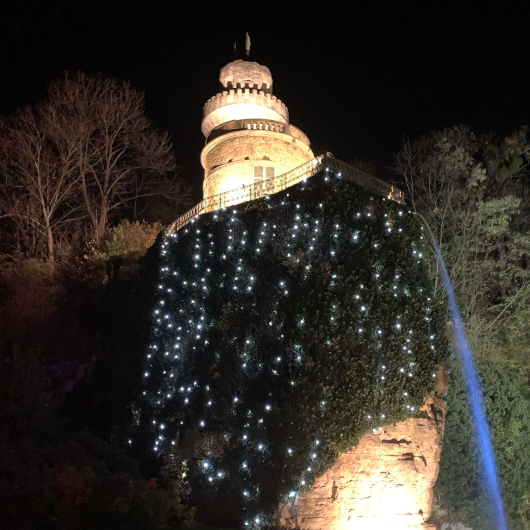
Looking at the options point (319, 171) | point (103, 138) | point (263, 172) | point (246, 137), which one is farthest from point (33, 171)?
point (319, 171)

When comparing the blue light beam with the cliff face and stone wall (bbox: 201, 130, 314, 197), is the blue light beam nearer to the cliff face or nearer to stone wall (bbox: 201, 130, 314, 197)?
the cliff face

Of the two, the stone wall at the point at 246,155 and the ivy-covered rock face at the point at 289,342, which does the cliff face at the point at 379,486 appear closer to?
the ivy-covered rock face at the point at 289,342

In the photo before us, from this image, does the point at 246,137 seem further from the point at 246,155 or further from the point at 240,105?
the point at 240,105

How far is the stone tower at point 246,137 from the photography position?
54.5ft

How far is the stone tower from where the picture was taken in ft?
54.5

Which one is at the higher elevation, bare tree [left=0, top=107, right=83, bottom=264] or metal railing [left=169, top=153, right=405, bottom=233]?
bare tree [left=0, top=107, right=83, bottom=264]

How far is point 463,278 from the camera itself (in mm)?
14609

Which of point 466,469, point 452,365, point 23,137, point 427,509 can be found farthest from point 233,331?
point 23,137

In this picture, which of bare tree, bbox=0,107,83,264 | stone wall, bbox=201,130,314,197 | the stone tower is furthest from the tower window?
bare tree, bbox=0,107,83,264

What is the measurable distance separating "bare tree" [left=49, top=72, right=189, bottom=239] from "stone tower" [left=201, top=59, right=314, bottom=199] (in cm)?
335

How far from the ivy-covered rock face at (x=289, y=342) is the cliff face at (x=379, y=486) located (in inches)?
14.2

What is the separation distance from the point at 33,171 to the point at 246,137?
28.1 feet

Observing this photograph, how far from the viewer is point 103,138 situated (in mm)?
20734

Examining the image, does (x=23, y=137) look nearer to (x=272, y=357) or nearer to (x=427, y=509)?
(x=272, y=357)
